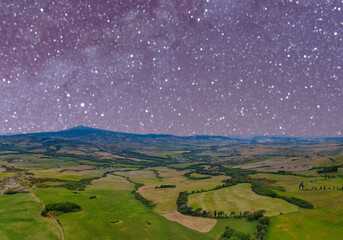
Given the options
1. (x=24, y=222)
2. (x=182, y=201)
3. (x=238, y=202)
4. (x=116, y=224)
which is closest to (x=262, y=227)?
(x=238, y=202)

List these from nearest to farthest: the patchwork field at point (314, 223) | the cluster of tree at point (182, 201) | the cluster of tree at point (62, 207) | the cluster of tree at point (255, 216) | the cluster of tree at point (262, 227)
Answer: the patchwork field at point (314, 223)
the cluster of tree at point (262, 227)
the cluster of tree at point (255, 216)
the cluster of tree at point (62, 207)
the cluster of tree at point (182, 201)

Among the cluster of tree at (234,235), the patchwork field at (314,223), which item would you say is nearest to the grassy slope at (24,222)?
the cluster of tree at (234,235)

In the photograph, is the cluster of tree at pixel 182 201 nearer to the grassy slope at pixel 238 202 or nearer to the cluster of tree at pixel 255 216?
the grassy slope at pixel 238 202

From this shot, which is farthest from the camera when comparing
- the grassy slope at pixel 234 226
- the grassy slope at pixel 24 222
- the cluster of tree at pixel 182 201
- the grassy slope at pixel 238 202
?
the cluster of tree at pixel 182 201

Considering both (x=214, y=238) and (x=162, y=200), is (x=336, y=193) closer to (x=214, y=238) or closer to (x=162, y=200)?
(x=214, y=238)

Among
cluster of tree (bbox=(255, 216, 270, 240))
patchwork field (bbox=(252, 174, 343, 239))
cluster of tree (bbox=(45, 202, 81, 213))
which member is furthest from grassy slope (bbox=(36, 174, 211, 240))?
patchwork field (bbox=(252, 174, 343, 239))

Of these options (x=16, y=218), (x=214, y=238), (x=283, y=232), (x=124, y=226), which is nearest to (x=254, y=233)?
(x=283, y=232)
